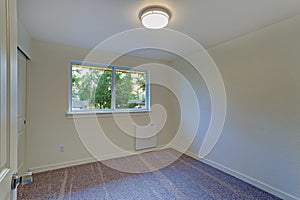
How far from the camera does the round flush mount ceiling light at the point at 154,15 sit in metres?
1.85

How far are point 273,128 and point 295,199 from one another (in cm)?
86

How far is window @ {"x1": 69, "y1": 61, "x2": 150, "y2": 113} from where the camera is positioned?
322 cm

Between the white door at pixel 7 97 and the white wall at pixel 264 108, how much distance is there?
8.92 ft

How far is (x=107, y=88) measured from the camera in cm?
355

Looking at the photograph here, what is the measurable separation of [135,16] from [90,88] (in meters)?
1.86

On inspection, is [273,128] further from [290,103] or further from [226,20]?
[226,20]

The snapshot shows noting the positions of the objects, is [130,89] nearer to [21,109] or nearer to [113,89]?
[113,89]

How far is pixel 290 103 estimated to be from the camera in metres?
2.05

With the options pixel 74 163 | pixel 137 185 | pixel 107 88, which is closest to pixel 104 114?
pixel 107 88

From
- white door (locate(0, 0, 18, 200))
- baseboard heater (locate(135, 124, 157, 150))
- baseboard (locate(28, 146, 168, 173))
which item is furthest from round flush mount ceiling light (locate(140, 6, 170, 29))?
baseboard (locate(28, 146, 168, 173))

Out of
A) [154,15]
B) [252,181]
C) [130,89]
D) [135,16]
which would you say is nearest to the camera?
[154,15]

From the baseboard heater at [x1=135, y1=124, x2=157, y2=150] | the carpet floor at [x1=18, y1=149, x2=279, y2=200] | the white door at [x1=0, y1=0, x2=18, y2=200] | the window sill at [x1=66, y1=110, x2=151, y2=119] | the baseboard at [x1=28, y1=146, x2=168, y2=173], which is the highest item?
the white door at [x1=0, y1=0, x2=18, y2=200]

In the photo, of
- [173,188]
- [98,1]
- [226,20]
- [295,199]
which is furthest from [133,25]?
[295,199]

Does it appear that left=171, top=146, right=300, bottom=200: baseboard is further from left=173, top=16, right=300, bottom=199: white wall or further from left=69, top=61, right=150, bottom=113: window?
left=69, top=61, right=150, bottom=113: window
